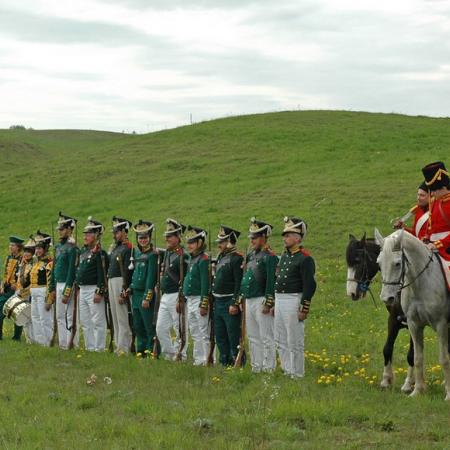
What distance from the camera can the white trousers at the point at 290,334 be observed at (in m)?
12.2

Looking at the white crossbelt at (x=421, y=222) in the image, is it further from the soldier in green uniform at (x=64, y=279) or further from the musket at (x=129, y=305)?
the soldier in green uniform at (x=64, y=279)

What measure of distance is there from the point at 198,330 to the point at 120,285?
207 cm

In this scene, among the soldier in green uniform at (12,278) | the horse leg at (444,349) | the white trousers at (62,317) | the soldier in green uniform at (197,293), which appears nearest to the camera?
the horse leg at (444,349)

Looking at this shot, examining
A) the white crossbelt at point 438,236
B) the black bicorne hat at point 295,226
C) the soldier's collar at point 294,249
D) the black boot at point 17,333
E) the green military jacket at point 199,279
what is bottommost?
the black boot at point 17,333

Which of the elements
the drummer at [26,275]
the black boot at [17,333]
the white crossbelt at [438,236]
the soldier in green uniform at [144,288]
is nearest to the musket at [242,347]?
the soldier in green uniform at [144,288]

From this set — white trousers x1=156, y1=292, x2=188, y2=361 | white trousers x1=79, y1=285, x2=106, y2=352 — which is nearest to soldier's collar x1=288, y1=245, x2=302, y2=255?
white trousers x1=156, y1=292, x2=188, y2=361

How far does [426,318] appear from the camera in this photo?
10.9m

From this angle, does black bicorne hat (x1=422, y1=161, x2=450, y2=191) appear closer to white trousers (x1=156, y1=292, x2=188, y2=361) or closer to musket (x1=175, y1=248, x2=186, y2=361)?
musket (x1=175, y1=248, x2=186, y2=361)

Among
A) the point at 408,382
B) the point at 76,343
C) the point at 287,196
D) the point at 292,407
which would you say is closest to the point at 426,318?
the point at 408,382

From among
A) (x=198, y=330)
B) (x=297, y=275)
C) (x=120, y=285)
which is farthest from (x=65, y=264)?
(x=297, y=275)

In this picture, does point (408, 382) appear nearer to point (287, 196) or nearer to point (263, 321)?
point (263, 321)

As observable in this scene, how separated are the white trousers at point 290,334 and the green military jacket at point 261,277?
30 cm

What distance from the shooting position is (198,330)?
45.5 feet

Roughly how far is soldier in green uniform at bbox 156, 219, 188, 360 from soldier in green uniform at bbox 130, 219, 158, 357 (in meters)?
0.21
